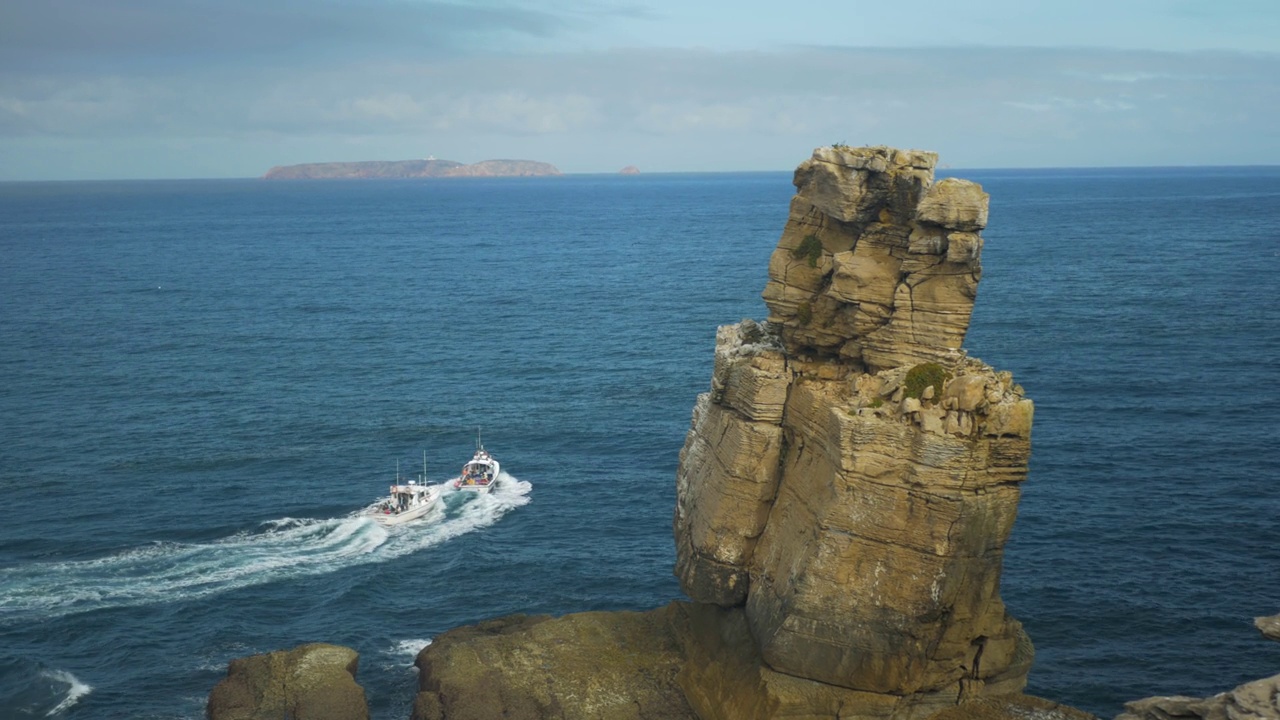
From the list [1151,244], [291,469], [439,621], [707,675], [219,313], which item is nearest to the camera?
[707,675]

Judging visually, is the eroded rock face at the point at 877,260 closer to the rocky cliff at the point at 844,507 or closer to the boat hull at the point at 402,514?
the rocky cliff at the point at 844,507

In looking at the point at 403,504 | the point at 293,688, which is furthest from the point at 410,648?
the point at 403,504

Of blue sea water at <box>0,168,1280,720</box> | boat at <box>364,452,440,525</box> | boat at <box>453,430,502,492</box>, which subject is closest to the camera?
blue sea water at <box>0,168,1280,720</box>

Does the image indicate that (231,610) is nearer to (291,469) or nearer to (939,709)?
(291,469)

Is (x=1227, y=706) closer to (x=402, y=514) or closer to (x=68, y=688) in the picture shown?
(x=68, y=688)

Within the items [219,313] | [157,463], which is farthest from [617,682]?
[219,313]

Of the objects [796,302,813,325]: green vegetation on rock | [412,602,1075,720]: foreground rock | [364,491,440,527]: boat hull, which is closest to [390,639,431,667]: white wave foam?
[412,602,1075,720]: foreground rock

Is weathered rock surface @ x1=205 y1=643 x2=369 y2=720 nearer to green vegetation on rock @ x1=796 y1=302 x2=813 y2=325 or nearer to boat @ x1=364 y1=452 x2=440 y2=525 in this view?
boat @ x1=364 y1=452 x2=440 y2=525

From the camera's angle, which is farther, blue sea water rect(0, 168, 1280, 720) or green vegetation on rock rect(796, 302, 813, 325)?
blue sea water rect(0, 168, 1280, 720)
